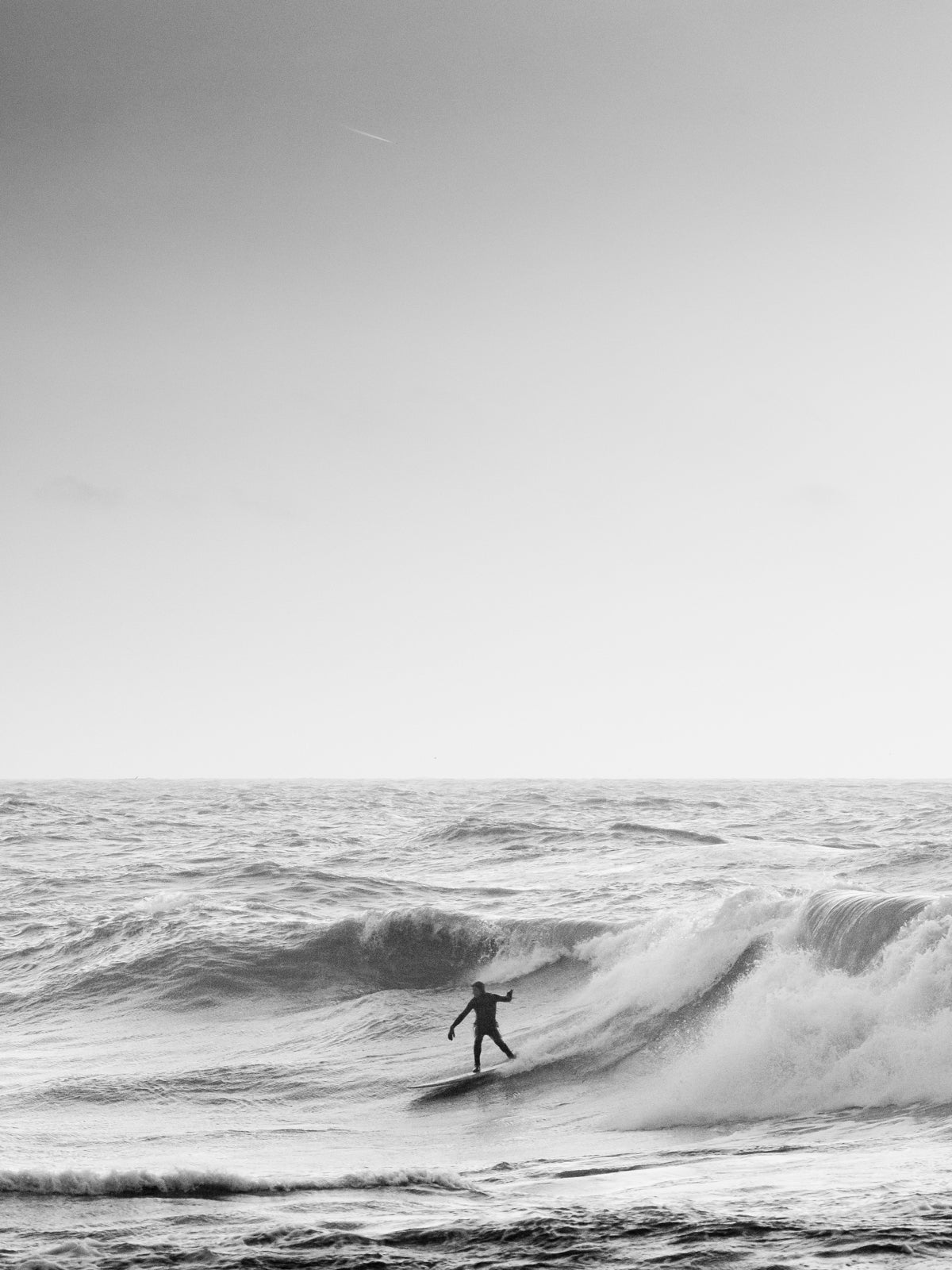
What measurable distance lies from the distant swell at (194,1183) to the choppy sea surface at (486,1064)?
0.03m

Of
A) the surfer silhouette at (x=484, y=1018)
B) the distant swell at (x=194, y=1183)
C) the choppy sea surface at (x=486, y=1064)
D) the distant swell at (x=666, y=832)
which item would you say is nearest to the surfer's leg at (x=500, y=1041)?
the surfer silhouette at (x=484, y=1018)

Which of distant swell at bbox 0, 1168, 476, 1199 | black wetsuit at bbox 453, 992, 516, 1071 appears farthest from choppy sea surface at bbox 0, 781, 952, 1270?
black wetsuit at bbox 453, 992, 516, 1071

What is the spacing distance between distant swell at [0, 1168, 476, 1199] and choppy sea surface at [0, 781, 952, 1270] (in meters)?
0.03

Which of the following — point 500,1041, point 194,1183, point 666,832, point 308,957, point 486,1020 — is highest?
→ point 194,1183

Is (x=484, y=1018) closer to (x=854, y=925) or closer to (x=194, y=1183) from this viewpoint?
(x=854, y=925)

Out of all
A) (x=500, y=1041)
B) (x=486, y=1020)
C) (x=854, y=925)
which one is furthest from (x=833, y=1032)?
(x=486, y=1020)

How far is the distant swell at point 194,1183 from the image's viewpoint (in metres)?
9.31

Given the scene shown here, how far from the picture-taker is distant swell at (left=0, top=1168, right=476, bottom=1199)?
9312 millimetres

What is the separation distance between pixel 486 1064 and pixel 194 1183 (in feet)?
24.9

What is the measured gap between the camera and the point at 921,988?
14164 mm

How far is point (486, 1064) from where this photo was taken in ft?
54.0

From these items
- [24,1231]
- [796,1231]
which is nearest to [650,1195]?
[796,1231]

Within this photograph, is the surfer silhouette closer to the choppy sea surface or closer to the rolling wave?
the choppy sea surface

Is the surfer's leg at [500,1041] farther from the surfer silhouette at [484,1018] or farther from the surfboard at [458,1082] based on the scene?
the surfboard at [458,1082]
